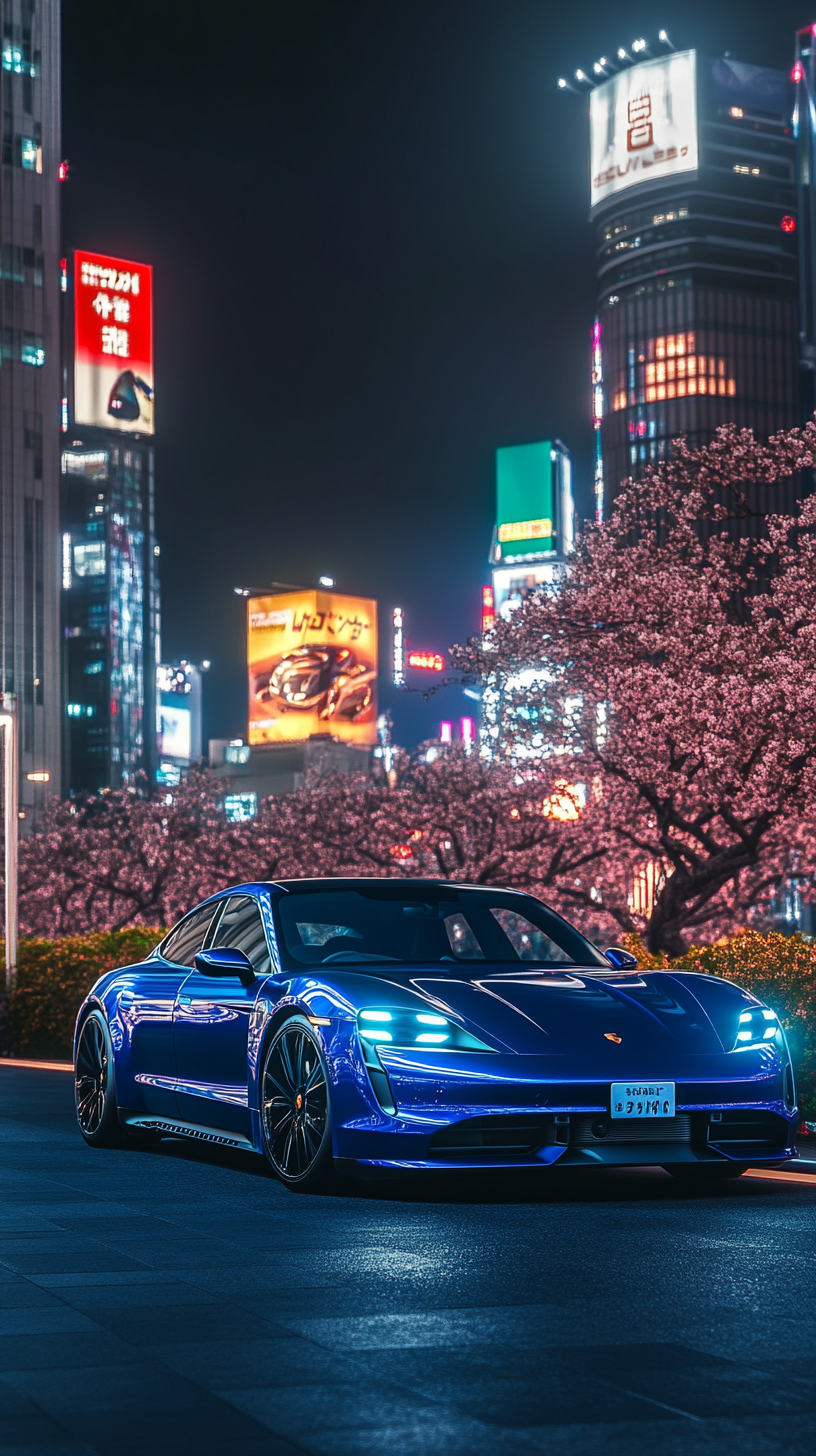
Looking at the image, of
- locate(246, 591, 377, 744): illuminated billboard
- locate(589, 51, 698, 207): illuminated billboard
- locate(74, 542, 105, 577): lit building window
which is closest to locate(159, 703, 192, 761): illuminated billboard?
locate(246, 591, 377, 744): illuminated billboard

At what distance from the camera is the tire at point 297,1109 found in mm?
7688

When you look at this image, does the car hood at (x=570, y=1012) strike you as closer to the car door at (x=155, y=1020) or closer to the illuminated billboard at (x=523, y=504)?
the car door at (x=155, y=1020)

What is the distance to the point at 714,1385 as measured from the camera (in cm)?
431

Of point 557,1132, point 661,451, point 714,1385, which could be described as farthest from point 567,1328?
point 661,451

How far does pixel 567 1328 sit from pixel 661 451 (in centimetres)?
14645

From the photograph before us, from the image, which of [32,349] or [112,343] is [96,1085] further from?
[112,343]

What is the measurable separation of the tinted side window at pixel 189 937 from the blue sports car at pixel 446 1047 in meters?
0.21

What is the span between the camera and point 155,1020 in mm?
9492

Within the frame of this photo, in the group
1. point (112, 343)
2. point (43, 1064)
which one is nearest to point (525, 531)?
point (112, 343)

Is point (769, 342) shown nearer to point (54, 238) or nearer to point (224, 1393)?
point (54, 238)

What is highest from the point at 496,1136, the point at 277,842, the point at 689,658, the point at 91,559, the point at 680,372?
the point at 680,372

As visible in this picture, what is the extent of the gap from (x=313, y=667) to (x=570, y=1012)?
154 metres

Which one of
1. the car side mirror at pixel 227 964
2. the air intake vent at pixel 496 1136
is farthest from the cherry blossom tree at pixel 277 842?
the air intake vent at pixel 496 1136

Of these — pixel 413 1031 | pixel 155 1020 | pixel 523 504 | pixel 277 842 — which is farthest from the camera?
pixel 523 504
